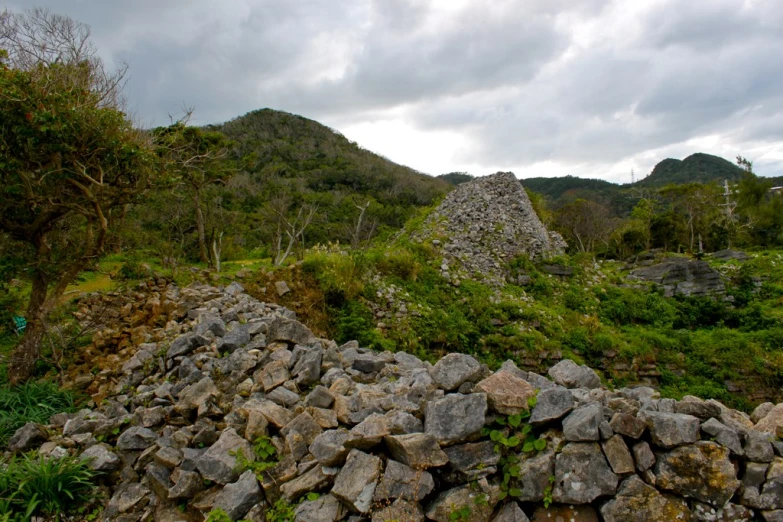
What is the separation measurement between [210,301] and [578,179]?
74178mm

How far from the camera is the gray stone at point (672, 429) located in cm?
284

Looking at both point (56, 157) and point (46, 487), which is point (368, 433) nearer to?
point (46, 487)

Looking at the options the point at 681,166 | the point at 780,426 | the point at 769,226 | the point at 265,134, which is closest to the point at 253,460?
the point at 780,426

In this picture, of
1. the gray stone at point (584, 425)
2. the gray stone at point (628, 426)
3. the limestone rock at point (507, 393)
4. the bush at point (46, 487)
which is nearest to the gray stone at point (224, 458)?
the bush at point (46, 487)

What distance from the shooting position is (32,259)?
5.58m

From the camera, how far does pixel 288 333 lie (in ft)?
16.8

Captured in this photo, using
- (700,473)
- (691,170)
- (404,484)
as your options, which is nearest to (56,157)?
(404,484)

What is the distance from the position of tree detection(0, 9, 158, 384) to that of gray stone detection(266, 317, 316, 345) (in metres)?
2.53

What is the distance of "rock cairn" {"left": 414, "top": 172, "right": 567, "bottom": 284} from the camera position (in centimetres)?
1110

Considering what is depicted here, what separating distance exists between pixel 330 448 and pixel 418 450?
0.66m

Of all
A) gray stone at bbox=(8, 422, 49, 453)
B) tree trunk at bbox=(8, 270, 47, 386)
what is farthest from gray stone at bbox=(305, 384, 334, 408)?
tree trunk at bbox=(8, 270, 47, 386)

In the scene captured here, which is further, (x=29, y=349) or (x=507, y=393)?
(x=29, y=349)

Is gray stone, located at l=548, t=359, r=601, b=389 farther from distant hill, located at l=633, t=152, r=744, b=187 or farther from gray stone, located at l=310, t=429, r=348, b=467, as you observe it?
distant hill, located at l=633, t=152, r=744, b=187

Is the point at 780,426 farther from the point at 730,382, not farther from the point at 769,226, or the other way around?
the point at 769,226
